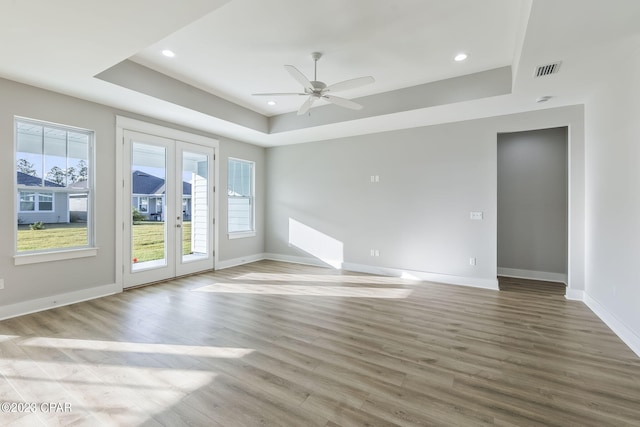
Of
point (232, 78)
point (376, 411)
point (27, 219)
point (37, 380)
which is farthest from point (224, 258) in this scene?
point (376, 411)

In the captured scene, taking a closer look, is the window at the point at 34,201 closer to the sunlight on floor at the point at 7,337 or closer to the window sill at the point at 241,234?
the sunlight on floor at the point at 7,337

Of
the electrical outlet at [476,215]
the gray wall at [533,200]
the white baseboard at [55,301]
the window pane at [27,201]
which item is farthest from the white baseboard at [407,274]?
the window pane at [27,201]

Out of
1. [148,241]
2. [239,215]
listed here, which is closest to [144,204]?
[148,241]

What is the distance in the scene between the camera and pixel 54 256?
3793mm

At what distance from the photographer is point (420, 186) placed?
17.7 feet

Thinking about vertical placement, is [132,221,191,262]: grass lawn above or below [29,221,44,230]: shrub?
below

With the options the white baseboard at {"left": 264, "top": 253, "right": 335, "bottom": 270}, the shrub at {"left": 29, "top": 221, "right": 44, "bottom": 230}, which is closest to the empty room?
the shrub at {"left": 29, "top": 221, "right": 44, "bottom": 230}

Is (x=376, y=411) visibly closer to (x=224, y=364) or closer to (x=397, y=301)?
(x=224, y=364)

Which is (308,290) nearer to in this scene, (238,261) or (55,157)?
(238,261)

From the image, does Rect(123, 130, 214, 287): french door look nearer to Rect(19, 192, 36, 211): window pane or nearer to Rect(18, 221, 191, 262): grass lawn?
Rect(18, 221, 191, 262): grass lawn

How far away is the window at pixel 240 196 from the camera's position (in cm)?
652

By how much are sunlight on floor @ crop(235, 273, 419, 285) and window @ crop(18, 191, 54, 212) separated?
115 inches

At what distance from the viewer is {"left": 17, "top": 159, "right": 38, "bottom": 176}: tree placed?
3574mm

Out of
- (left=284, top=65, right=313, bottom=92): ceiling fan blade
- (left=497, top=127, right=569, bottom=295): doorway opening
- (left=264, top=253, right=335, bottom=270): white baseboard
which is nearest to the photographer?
(left=284, top=65, right=313, bottom=92): ceiling fan blade
